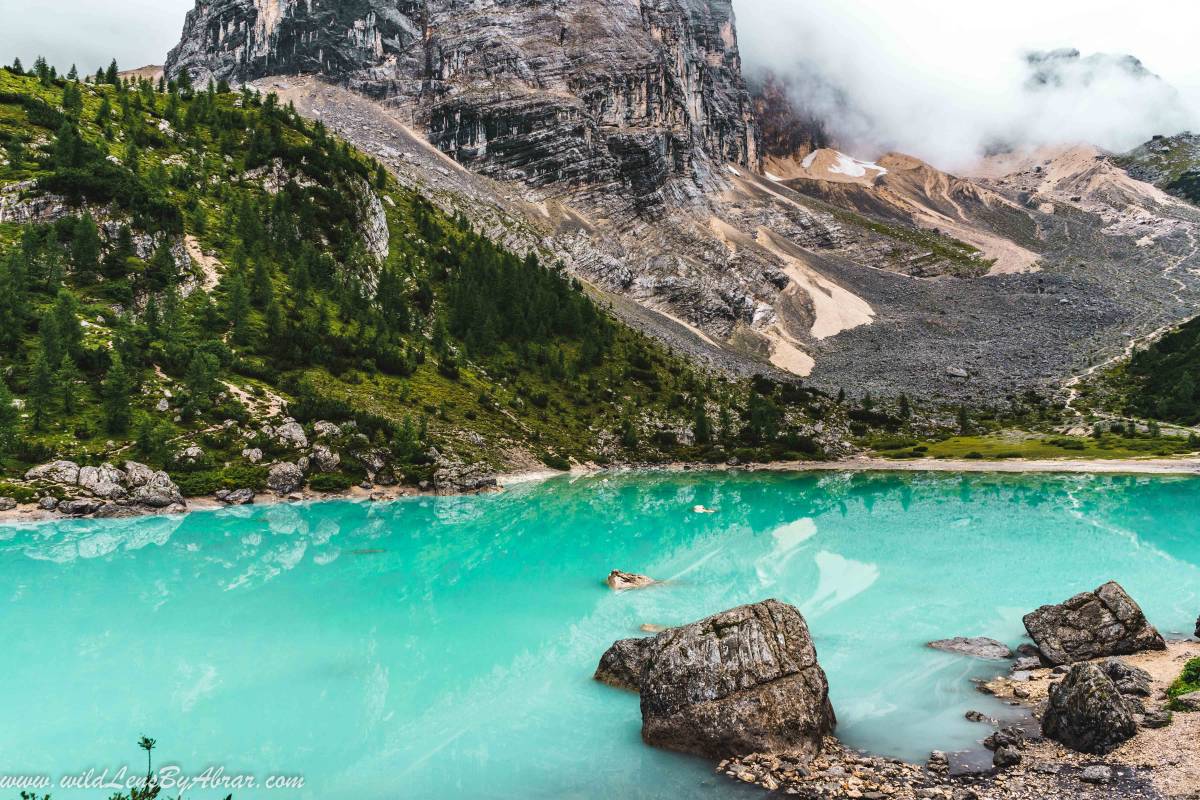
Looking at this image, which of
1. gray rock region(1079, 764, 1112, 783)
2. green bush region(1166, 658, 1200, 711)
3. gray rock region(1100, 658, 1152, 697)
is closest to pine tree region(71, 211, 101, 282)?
gray rock region(1079, 764, 1112, 783)

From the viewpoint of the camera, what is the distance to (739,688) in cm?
1603

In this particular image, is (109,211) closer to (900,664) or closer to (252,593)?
(252,593)

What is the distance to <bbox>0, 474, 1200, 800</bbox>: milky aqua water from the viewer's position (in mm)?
15961

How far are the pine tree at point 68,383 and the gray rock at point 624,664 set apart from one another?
51293 millimetres

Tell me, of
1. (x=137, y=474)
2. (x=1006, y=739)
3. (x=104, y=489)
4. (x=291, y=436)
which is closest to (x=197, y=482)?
(x=137, y=474)

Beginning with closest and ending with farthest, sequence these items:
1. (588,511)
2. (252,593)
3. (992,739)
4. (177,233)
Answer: (992,739) < (252,593) < (588,511) < (177,233)

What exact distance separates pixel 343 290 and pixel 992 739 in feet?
281

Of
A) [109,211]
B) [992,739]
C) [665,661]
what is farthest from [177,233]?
[992,739]

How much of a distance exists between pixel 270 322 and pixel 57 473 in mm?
28173

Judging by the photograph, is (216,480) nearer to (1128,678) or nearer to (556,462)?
(556,462)

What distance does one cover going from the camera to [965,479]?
70.9 metres

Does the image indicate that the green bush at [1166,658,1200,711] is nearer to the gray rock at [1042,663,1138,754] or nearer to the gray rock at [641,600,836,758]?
the gray rock at [1042,663,1138,754]

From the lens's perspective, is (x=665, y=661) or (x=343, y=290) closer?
(x=665, y=661)

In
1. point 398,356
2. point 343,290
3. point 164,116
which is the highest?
point 164,116
